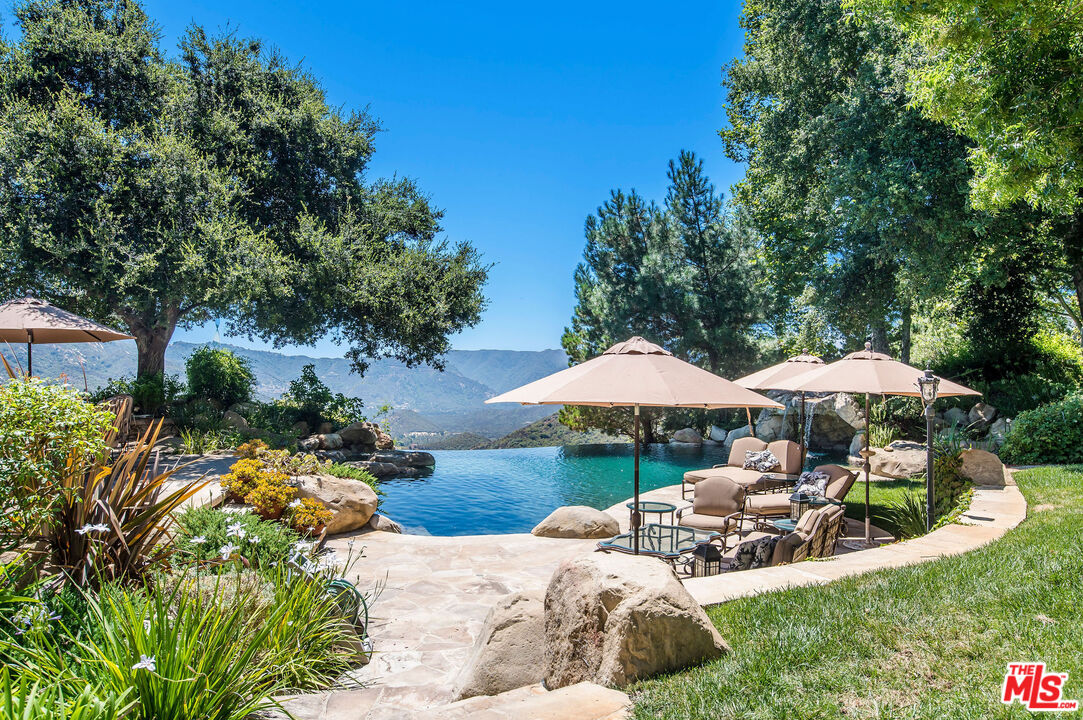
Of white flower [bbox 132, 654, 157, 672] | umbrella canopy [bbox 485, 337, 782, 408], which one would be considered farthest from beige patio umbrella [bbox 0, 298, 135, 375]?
white flower [bbox 132, 654, 157, 672]

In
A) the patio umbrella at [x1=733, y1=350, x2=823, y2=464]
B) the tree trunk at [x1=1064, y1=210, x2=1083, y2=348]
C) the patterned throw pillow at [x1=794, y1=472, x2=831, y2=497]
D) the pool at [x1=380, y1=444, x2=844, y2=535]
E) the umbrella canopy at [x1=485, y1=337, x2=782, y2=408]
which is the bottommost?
the pool at [x1=380, y1=444, x2=844, y2=535]

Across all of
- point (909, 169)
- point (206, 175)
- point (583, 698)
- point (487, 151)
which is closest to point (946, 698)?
point (583, 698)

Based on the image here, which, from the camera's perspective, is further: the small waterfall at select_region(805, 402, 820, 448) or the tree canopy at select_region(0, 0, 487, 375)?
the small waterfall at select_region(805, 402, 820, 448)

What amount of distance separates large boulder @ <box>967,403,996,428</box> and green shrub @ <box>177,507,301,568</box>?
53.8 ft

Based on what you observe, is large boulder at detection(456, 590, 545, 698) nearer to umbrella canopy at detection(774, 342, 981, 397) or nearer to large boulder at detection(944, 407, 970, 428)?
umbrella canopy at detection(774, 342, 981, 397)

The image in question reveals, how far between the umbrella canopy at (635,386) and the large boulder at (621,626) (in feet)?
5.77

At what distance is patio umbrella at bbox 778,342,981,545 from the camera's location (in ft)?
25.0

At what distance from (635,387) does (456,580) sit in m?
2.84

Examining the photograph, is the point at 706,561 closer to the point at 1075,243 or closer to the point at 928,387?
the point at 928,387

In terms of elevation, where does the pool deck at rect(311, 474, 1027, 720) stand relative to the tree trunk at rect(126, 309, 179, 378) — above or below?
below

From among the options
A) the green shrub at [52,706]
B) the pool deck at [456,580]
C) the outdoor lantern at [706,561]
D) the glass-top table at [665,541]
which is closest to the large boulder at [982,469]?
the pool deck at [456,580]

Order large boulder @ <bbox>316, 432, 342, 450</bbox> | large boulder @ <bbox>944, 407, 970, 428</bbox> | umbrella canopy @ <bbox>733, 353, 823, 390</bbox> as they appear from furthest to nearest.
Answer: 1. large boulder @ <bbox>316, 432, 342, 450</bbox>
2. large boulder @ <bbox>944, 407, 970, 428</bbox>
3. umbrella canopy @ <bbox>733, 353, 823, 390</bbox>

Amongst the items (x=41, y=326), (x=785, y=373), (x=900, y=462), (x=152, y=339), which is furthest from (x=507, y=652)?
(x=152, y=339)

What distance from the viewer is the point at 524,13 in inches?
623
